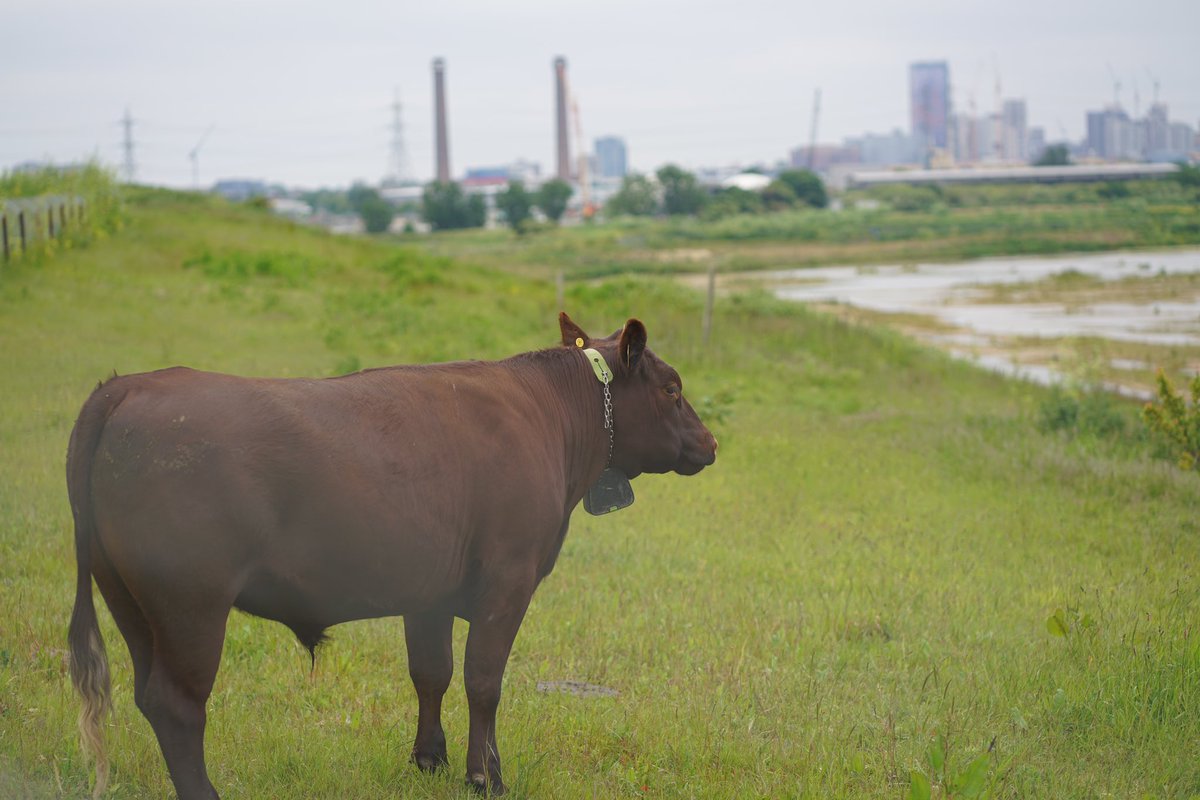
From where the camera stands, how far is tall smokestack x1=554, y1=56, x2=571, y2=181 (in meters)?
160

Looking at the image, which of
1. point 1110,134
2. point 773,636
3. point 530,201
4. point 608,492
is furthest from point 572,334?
point 1110,134

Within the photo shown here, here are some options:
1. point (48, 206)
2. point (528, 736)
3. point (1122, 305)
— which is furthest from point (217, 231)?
point (528, 736)

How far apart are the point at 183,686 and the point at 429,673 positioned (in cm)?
127

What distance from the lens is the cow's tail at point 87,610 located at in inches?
162

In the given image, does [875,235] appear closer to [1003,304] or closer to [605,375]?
[1003,304]

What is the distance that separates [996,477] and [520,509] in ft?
29.9

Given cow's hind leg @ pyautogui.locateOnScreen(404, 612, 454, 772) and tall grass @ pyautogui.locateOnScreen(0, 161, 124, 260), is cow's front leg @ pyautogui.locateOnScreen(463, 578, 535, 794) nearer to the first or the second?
cow's hind leg @ pyautogui.locateOnScreen(404, 612, 454, 772)

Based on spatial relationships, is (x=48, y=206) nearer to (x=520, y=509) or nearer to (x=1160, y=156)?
(x=520, y=509)

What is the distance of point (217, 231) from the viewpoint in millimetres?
34875

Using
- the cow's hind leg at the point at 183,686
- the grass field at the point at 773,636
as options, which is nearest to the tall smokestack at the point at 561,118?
the grass field at the point at 773,636

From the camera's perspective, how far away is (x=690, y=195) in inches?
4240

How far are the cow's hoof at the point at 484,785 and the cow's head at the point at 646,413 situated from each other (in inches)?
63.9

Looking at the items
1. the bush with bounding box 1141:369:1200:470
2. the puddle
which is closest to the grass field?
the bush with bounding box 1141:369:1200:470

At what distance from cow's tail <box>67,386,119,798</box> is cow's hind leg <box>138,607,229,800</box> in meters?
0.26
